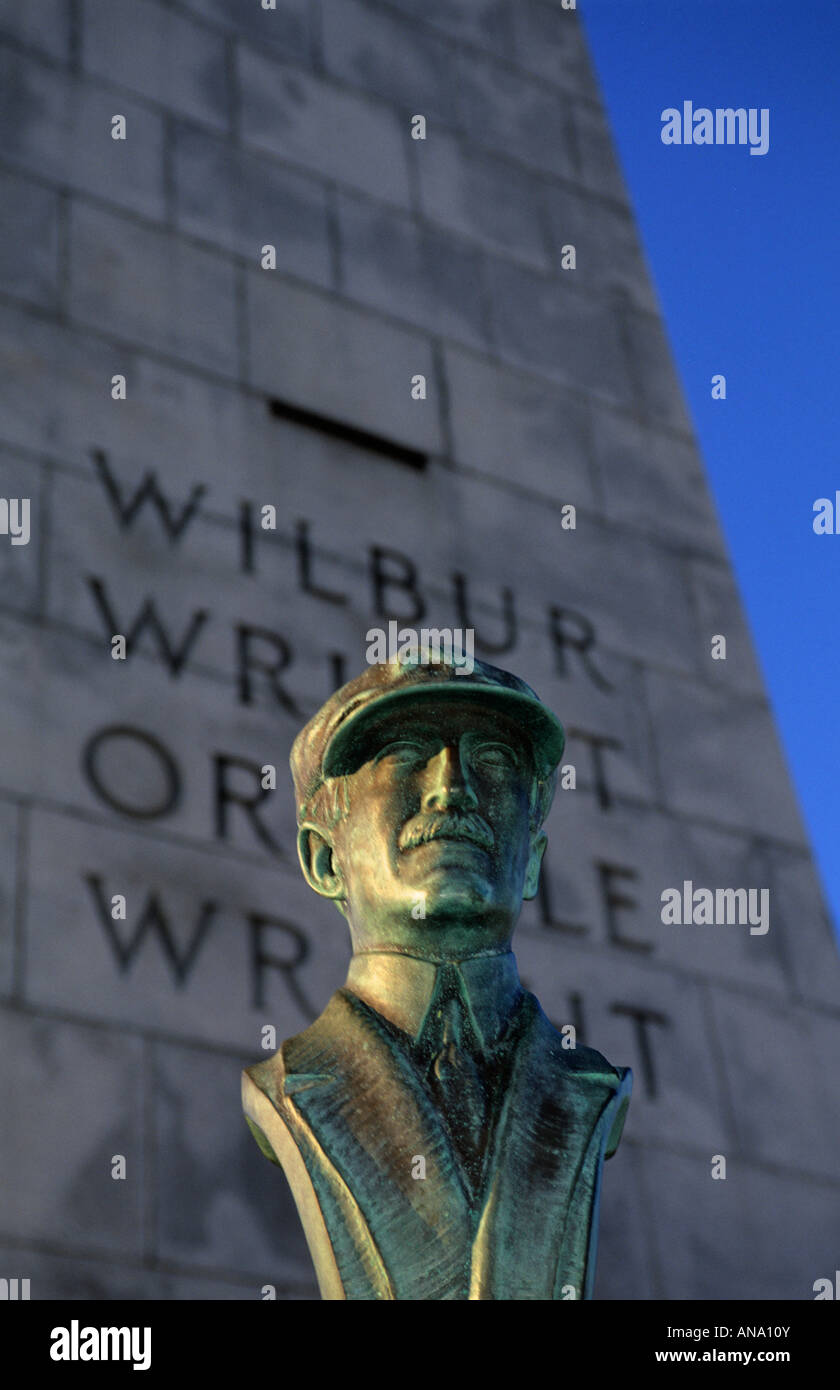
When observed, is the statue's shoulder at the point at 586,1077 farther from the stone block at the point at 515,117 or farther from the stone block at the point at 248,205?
the stone block at the point at 515,117

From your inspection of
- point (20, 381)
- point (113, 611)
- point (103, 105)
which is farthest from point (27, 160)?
point (113, 611)

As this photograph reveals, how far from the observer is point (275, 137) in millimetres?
10984

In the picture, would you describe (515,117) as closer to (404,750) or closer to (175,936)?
(175,936)

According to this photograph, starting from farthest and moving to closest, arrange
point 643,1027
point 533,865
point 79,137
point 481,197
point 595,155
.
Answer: point 595,155
point 481,197
point 79,137
point 643,1027
point 533,865

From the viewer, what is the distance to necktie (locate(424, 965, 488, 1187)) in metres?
3.89

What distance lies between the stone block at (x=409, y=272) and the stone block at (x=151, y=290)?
91cm

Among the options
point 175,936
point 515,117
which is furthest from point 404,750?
point 515,117

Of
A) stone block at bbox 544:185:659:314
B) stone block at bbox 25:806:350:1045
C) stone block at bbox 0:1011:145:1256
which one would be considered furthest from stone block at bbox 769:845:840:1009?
stone block at bbox 544:185:659:314

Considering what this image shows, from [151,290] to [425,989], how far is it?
6.39m

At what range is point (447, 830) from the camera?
406 cm

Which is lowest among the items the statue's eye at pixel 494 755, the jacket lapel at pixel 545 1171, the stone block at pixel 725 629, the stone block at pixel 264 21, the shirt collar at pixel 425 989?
the jacket lapel at pixel 545 1171

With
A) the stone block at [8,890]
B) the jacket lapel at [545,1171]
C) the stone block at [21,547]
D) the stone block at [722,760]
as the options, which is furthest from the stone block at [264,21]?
the jacket lapel at [545,1171]

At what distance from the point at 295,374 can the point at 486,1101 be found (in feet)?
21.6

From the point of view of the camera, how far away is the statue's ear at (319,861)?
440 cm
